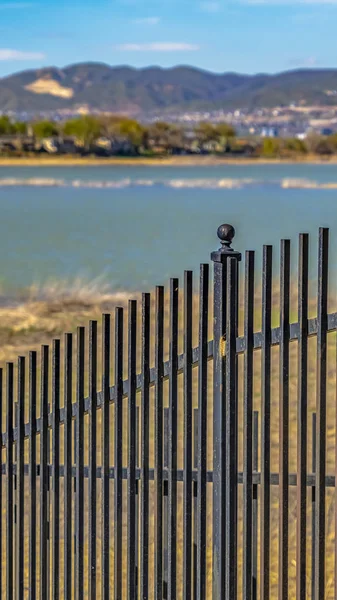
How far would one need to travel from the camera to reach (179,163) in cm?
13588

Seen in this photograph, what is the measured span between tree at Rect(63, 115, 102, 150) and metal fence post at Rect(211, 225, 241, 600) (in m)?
142

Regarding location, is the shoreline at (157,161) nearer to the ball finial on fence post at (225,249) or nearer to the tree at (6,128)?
the tree at (6,128)

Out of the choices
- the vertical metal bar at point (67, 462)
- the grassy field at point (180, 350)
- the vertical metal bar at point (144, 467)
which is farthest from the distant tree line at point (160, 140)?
the vertical metal bar at point (144, 467)

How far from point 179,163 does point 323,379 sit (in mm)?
132974

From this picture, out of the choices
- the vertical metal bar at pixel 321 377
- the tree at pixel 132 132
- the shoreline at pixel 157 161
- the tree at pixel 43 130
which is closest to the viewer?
the vertical metal bar at pixel 321 377

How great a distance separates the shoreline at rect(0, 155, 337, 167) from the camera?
410ft

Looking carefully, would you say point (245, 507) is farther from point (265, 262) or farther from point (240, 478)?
point (265, 262)

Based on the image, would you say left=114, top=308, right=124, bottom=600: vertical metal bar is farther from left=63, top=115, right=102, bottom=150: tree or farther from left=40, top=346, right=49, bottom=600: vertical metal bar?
left=63, top=115, right=102, bottom=150: tree

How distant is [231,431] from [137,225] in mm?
37070

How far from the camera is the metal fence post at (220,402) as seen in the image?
412 cm

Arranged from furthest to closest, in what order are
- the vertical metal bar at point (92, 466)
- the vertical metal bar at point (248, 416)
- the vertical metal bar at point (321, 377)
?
the vertical metal bar at point (92, 466) → the vertical metal bar at point (248, 416) → the vertical metal bar at point (321, 377)

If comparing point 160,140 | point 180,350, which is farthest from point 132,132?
point 180,350

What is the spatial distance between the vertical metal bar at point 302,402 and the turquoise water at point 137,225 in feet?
57.3

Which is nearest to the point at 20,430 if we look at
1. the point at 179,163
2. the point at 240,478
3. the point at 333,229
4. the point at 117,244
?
the point at 240,478
